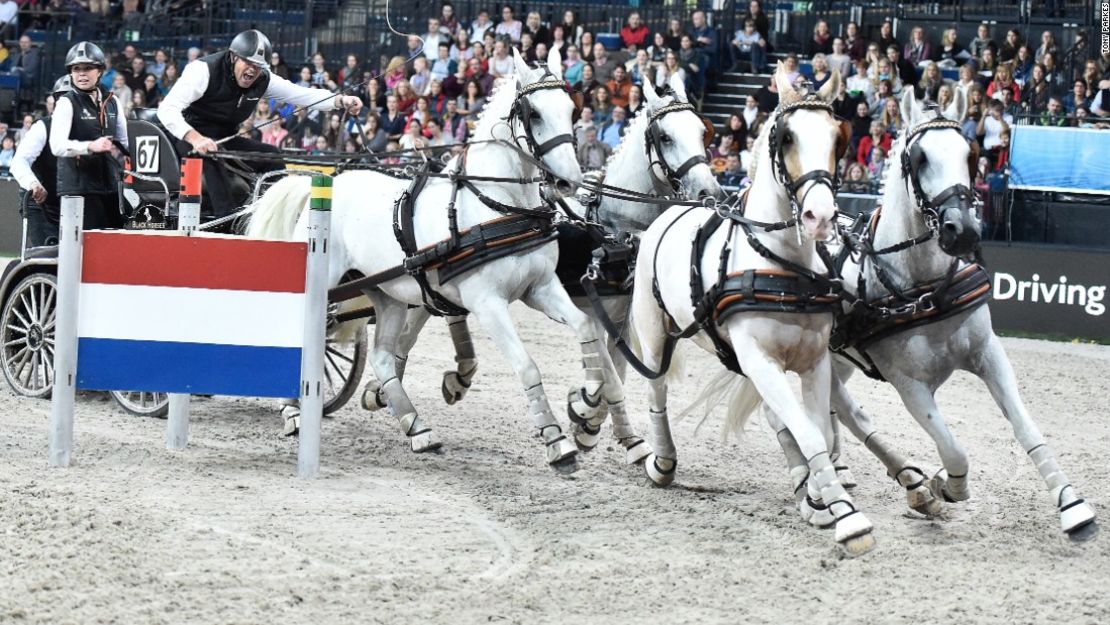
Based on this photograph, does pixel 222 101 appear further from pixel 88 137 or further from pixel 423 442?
pixel 423 442

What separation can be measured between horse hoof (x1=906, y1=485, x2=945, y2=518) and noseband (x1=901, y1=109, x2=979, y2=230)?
1.27m

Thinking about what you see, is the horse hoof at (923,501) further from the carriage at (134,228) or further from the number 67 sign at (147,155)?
the number 67 sign at (147,155)

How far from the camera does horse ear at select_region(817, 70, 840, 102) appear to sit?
17.9 feet

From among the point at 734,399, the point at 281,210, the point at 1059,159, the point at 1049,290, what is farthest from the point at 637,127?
the point at 1059,159

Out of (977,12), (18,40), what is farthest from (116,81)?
(977,12)

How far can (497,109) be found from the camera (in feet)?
23.7

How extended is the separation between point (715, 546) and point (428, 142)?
1073 centimetres

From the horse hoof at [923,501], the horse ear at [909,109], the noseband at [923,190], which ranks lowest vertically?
the horse hoof at [923,501]

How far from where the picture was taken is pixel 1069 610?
16.4 ft

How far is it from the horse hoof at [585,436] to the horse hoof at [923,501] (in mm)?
1617

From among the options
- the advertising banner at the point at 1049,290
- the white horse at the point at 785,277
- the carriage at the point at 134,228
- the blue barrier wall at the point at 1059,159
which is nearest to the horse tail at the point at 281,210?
the carriage at the point at 134,228

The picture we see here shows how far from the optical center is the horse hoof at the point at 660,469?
274 inches

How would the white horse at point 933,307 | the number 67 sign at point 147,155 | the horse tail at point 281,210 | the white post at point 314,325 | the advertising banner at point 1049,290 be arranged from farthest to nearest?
the advertising banner at point 1049,290 < the number 67 sign at point 147,155 < the horse tail at point 281,210 < the white post at point 314,325 < the white horse at point 933,307

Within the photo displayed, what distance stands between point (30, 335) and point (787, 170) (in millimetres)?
4915
